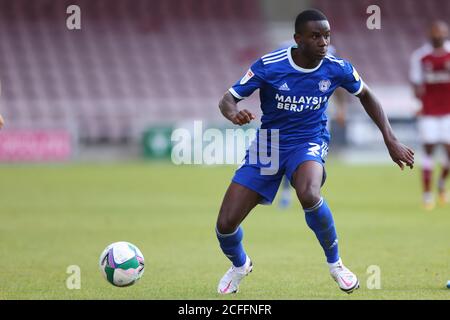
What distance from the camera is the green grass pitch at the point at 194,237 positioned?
7.86 m

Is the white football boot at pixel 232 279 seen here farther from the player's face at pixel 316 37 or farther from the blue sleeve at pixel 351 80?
the player's face at pixel 316 37

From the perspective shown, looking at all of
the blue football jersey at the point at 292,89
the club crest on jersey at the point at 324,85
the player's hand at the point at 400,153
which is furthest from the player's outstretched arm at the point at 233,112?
the player's hand at the point at 400,153

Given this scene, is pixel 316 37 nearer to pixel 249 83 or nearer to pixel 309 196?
pixel 249 83

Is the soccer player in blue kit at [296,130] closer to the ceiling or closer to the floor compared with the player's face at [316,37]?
closer to the floor

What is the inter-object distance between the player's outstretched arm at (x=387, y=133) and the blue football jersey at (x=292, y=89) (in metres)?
0.13

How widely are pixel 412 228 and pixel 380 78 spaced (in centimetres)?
2021

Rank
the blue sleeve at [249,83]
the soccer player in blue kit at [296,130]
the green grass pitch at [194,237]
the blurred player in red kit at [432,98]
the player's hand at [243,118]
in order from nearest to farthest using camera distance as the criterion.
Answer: the player's hand at [243,118] < the soccer player in blue kit at [296,130] < the blue sleeve at [249,83] < the green grass pitch at [194,237] < the blurred player in red kit at [432,98]

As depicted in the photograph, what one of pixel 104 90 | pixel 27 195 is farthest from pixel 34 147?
pixel 27 195

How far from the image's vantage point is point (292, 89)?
24.9 ft

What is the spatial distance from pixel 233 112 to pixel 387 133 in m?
1.38

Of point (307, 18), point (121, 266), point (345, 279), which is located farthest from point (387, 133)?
point (121, 266)

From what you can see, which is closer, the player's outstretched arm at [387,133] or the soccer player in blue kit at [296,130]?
the soccer player in blue kit at [296,130]

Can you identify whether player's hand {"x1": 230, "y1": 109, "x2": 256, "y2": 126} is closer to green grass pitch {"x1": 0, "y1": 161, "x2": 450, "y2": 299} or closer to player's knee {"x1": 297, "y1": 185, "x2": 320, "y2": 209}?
player's knee {"x1": 297, "y1": 185, "x2": 320, "y2": 209}

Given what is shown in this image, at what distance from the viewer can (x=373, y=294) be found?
7367 millimetres
